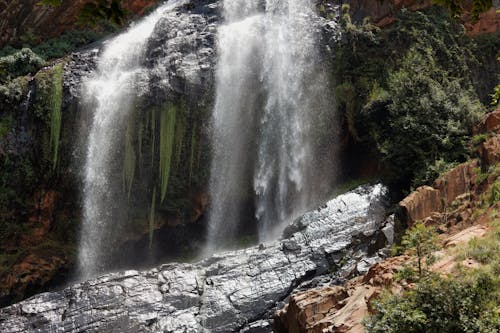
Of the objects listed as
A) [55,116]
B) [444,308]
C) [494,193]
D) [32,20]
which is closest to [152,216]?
[55,116]

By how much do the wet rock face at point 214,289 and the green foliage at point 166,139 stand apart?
516 cm

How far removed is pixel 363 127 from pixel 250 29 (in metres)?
6.39

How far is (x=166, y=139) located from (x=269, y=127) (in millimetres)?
3916

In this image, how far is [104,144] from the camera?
68.4 ft

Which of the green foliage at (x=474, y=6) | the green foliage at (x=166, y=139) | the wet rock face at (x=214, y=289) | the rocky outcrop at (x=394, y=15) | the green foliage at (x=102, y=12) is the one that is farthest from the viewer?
the rocky outcrop at (x=394, y=15)

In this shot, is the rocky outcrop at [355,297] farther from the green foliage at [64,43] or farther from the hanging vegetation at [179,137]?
the green foliage at [64,43]

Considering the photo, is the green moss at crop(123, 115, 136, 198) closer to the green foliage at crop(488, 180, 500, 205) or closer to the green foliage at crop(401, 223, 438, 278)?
the green foliage at crop(488, 180, 500, 205)

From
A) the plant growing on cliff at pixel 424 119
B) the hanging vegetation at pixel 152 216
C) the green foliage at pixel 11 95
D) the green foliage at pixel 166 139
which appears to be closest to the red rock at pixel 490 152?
the plant growing on cliff at pixel 424 119

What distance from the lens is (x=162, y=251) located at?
20.6 meters

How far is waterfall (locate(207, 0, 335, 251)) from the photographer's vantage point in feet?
64.3

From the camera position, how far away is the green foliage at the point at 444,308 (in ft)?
24.1

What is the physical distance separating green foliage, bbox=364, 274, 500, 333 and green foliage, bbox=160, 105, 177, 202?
1347 cm

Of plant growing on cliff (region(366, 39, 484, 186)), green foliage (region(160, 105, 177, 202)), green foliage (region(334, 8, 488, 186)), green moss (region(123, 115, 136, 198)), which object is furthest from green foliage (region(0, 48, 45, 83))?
plant growing on cliff (region(366, 39, 484, 186))

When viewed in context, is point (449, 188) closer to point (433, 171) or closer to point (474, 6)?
point (433, 171)
